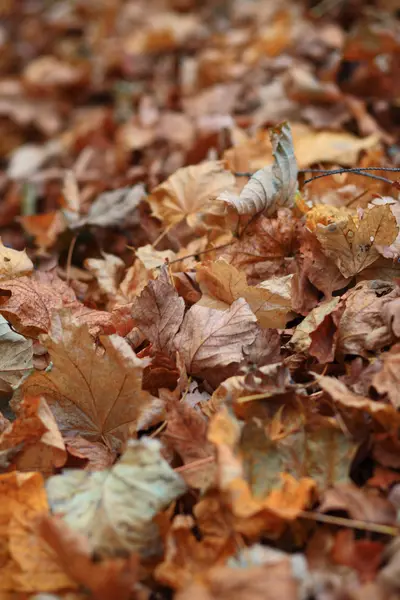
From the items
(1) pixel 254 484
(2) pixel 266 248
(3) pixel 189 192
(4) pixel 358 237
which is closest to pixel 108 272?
(3) pixel 189 192

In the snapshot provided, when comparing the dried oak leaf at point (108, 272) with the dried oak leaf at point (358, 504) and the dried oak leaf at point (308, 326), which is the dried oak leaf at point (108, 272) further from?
the dried oak leaf at point (358, 504)

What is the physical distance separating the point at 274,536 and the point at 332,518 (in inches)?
3.6

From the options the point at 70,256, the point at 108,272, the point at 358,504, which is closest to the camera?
the point at 358,504

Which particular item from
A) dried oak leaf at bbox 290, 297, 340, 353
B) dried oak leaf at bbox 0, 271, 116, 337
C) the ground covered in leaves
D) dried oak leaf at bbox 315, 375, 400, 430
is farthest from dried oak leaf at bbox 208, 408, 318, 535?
dried oak leaf at bbox 0, 271, 116, 337

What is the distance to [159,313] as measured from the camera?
118 cm

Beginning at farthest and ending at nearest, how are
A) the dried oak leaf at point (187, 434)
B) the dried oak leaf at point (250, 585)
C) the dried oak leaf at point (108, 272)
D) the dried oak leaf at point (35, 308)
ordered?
1. the dried oak leaf at point (108, 272)
2. the dried oak leaf at point (35, 308)
3. the dried oak leaf at point (187, 434)
4. the dried oak leaf at point (250, 585)

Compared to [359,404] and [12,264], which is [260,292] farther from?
[12,264]

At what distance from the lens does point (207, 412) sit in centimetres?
105

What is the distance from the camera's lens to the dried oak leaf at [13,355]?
45.6 inches

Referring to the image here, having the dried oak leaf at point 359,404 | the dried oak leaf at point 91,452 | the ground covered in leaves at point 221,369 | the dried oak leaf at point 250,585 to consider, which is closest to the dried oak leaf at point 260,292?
the ground covered in leaves at point 221,369

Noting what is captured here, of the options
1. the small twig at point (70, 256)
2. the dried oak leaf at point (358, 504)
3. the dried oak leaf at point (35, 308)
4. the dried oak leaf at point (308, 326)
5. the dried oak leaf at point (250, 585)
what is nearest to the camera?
the dried oak leaf at point (250, 585)

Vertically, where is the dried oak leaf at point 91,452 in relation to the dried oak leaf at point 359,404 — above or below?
below

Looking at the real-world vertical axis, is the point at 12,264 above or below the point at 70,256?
above

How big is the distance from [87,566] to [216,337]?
1.61 ft
